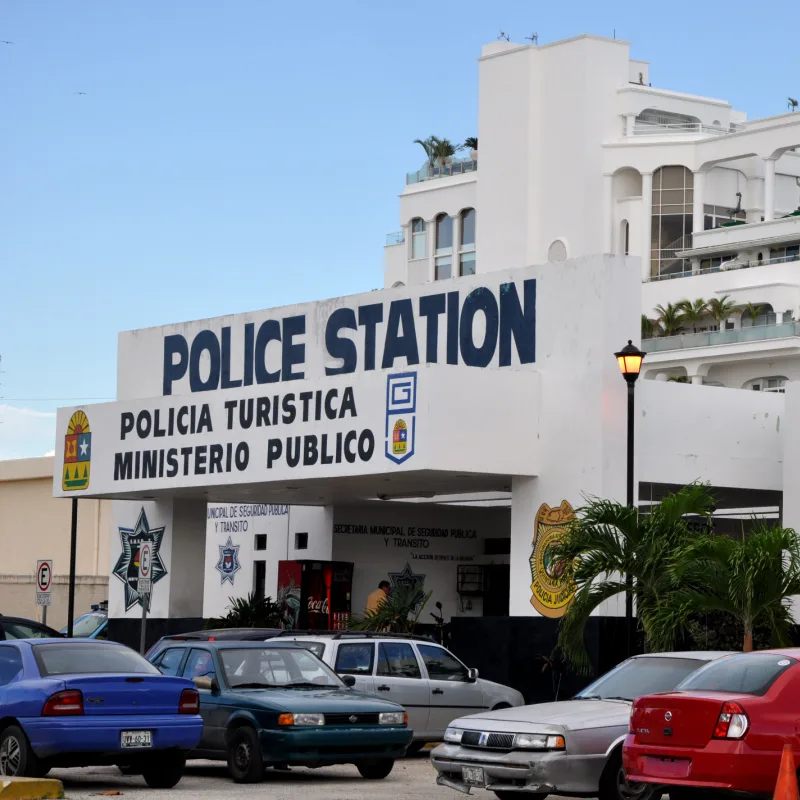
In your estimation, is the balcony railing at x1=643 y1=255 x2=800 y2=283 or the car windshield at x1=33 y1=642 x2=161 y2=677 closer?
the car windshield at x1=33 y1=642 x2=161 y2=677

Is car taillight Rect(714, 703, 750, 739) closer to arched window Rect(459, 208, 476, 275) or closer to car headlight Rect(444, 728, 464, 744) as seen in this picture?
car headlight Rect(444, 728, 464, 744)

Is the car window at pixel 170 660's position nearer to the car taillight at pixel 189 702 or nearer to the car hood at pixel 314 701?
the car hood at pixel 314 701

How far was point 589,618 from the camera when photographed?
76.4 ft

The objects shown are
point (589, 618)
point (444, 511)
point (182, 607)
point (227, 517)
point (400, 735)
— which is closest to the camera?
point (400, 735)

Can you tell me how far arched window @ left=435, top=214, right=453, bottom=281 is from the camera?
103 metres

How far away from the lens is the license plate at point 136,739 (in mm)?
15773

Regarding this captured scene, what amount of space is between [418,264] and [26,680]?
91042 mm

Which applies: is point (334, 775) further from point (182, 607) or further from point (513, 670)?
point (182, 607)

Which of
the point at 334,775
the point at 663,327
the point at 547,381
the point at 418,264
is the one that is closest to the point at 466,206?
the point at 418,264

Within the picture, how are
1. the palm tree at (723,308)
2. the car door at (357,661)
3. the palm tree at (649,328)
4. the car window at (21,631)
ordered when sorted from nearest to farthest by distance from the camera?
the car door at (357,661), the car window at (21,631), the palm tree at (723,308), the palm tree at (649,328)

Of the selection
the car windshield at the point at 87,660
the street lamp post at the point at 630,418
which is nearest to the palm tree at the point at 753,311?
the street lamp post at the point at 630,418

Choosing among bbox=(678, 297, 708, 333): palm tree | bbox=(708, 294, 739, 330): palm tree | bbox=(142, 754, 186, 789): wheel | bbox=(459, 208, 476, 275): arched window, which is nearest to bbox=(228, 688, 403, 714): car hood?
bbox=(142, 754, 186, 789): wheel

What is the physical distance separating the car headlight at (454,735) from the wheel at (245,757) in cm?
223

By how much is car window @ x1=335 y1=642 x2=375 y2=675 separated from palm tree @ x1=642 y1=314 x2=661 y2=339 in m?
64.0
